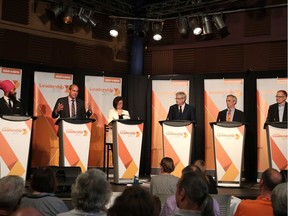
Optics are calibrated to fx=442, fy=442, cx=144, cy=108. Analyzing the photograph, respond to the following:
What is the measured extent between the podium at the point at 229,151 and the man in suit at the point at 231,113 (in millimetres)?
750

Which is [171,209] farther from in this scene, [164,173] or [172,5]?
[172,5]

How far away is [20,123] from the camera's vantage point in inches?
236

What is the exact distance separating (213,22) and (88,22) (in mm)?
2482

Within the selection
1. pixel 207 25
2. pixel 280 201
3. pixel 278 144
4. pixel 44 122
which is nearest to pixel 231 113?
pixel 278 144

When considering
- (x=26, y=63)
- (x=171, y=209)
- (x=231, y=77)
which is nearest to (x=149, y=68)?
(x=231, y=77)

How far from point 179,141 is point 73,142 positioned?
5.62 ft

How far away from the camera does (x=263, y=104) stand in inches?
317

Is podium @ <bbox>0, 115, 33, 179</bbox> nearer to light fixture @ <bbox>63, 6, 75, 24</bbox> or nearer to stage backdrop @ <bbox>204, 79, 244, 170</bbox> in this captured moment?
light fixture @ <bbox>63, 6, 75, 24</bbox>

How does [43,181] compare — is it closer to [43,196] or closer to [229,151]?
[43,196]

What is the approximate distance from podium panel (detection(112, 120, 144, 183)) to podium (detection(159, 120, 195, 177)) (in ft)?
1.81

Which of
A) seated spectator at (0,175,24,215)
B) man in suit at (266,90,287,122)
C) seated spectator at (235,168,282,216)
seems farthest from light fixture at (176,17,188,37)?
seated spectator at (0,175,24,215)

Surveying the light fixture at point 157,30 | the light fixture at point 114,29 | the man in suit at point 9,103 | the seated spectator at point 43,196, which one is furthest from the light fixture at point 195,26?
the seated spectator at point 43,196

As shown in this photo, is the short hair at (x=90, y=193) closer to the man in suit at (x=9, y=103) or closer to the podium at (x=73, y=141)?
the podium at (x=73, y=141)

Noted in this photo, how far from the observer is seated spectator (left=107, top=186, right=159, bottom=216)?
1.95 metres
